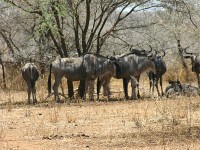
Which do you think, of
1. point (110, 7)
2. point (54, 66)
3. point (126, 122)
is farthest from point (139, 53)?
point (126, 122)

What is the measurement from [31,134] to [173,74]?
18.1 m

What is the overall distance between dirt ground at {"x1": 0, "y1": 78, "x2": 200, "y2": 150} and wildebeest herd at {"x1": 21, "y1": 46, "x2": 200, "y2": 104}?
238cm

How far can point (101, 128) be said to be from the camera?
1152cm

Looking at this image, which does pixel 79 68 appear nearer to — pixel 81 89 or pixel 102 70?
pixel 102 70

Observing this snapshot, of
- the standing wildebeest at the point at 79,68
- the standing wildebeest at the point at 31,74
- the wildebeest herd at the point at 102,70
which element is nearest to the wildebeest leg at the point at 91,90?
the wildebeest herd at the point at 102,70

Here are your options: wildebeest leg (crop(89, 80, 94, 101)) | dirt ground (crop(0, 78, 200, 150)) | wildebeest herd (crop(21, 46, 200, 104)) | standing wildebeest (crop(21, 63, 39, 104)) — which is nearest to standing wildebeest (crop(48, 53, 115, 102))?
wildebeest herd (crop(21, 46, 200, 104))

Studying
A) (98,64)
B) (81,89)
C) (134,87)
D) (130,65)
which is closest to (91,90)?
(98,64)

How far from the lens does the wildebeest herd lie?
18297mm

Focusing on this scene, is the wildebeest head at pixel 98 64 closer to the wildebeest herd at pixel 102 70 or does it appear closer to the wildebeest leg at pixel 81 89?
the wildebeest herd at pixel 102 70

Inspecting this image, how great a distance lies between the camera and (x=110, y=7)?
19.9 m

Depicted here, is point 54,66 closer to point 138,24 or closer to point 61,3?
point 61,3

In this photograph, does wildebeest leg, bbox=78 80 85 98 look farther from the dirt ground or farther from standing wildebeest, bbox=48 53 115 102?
the dirt ground

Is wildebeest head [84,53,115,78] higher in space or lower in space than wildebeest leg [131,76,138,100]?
higher

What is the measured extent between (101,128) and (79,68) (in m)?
7.25
